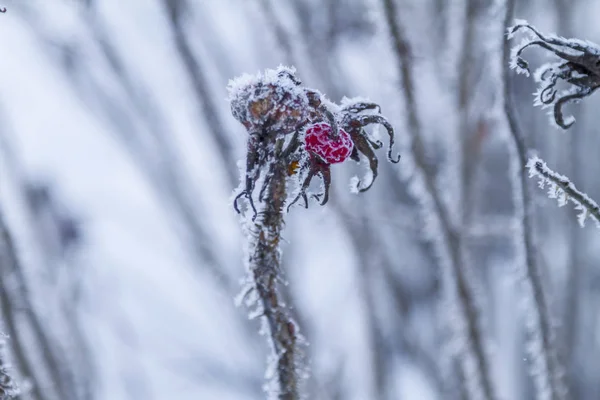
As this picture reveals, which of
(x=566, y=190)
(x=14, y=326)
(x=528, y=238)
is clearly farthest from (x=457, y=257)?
(x=14, y=326)

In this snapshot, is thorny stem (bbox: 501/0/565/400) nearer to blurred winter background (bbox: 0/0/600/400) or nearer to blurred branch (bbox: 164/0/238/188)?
blurred winter background (bbox: 0/0/600/400)

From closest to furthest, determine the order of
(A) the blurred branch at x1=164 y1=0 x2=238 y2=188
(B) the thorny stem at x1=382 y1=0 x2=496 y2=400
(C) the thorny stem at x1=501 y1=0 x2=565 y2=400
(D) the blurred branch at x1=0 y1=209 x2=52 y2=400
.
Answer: (C) the thorny stem at x1=501 y1=0 x2=565 y2=400 < (D) the blurred branch at x1=0 y1=209 x2=52 y2=400 < (B) the thorny stem at x1=382 y1=0 x2=496 y2=400 < (A) the blurred branch at x1=164 y1=0 x2=238 y2=188

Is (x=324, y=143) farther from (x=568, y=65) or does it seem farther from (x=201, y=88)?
(x=201, y=88)

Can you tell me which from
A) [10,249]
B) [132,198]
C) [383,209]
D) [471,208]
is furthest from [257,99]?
[132,198]

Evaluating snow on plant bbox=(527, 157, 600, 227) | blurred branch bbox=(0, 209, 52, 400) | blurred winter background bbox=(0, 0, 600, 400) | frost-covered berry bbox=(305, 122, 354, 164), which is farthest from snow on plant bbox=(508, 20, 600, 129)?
blurred branch bbox=(0, 209, 52, 400)

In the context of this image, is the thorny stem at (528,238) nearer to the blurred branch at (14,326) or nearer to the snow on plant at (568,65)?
the snow on plant at (568,65)

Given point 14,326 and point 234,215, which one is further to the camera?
point 234,215

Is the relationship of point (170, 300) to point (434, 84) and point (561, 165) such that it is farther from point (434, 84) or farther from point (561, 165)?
point (561, 165)
